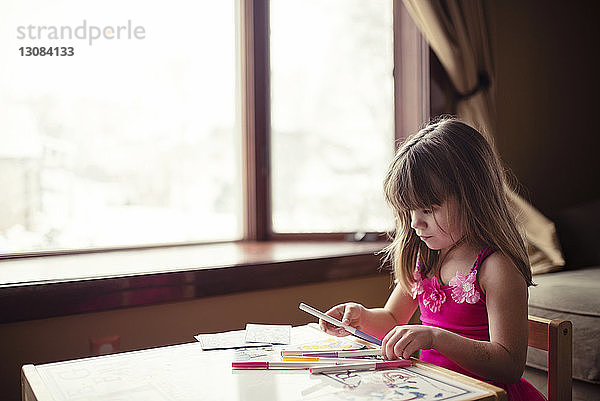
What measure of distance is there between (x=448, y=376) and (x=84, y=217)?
1.39m

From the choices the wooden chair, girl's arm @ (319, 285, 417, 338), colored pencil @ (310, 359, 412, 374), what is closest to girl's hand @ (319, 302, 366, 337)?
girl's arm @ (319, 285, 417, 338)

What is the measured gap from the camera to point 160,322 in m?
1.80

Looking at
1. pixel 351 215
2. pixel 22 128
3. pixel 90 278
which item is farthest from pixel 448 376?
Result: pixel 22 128

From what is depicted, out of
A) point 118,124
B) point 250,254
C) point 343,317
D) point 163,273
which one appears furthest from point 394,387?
point 118,124

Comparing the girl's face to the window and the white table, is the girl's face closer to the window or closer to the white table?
the white table

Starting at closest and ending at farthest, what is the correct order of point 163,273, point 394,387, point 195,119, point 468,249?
point 394,387 → point 468,249 → point 163,273 → point 195,119

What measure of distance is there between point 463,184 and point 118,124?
4.12ft

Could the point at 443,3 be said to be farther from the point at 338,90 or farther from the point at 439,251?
the point at 439,251

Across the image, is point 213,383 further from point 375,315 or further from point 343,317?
point 375,315

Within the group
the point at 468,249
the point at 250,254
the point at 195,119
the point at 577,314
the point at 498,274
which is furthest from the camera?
the point at 195,119

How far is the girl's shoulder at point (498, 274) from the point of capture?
4.14 ft

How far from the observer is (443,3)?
2.30 m

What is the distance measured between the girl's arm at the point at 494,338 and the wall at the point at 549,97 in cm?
145

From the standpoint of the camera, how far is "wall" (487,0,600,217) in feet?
8.80
